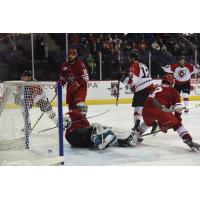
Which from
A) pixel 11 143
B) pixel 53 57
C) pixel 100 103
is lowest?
pixel 11 143

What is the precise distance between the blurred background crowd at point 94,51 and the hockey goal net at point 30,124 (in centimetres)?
11

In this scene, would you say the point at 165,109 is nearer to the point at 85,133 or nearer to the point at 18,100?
the point at 85,133

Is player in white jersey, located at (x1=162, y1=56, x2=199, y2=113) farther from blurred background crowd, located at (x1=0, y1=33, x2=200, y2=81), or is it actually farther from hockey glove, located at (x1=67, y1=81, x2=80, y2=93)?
hockey glove, located at (x1=67, y1=81, x2=80, y2=93)

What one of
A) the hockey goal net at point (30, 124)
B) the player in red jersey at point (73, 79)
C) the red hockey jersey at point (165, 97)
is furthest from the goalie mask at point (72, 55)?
the red hockey jersey at point (165, 97)

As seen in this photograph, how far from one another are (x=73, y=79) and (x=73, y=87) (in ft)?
0.30

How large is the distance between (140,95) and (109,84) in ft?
0.84

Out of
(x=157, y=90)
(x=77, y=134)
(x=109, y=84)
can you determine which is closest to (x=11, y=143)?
(x=77, y=134)

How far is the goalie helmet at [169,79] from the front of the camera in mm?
4223

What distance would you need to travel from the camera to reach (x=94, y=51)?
165 inches

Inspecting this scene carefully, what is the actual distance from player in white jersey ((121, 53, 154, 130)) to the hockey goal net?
0.58m

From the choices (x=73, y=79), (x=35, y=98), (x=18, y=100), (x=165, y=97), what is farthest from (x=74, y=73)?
(x=165, y=97)

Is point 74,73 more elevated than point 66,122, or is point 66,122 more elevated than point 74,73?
point 74,73

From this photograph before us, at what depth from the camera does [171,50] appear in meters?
4.21
